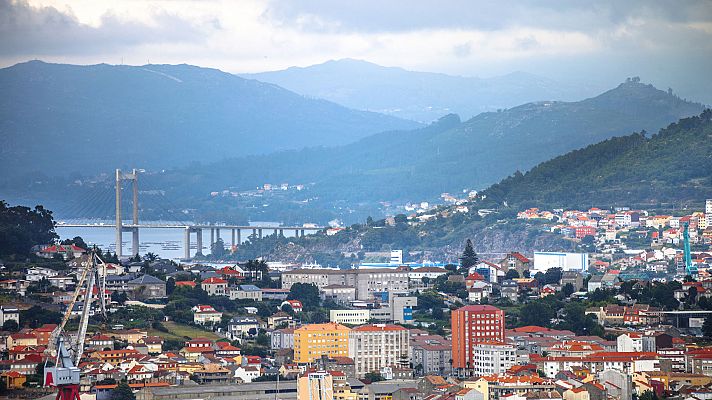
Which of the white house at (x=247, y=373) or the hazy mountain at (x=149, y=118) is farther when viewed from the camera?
the hazy mountain at (x=149, y=118)

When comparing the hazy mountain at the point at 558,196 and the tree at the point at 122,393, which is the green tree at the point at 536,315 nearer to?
the tree at the point at 122,393

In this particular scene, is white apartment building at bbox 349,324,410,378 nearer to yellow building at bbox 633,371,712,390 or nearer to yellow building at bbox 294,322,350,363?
yellow building at bbox 294,322,350,363

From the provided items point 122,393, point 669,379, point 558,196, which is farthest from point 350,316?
point 558,196

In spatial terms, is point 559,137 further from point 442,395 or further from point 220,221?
point 442,395

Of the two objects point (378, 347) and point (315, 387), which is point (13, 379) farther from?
point (378, 347)

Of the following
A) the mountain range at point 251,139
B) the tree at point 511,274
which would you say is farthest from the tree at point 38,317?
the mountain range at point 251,139

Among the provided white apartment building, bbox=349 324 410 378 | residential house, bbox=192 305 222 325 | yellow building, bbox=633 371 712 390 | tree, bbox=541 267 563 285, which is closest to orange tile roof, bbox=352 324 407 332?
white apartment building, bbox=349 324 410 378
